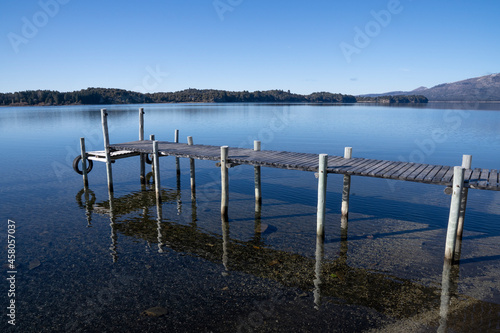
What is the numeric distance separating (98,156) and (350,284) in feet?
58.3

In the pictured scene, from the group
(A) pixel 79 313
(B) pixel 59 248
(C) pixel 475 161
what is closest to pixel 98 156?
(B) pixel 59 248

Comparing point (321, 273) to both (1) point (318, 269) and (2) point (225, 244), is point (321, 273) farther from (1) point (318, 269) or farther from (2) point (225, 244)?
(2) point (225, 244)

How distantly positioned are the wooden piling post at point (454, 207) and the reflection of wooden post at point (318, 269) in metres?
4.10

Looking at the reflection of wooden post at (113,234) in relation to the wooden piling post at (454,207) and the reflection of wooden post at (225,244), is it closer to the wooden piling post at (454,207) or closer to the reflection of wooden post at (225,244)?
the reflection of wooden post at (225,244)

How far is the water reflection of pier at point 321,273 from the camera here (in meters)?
8.56

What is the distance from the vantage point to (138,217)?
16.2 meters

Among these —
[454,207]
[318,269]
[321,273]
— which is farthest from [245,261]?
[454,207]

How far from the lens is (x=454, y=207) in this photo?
1042 centimetres

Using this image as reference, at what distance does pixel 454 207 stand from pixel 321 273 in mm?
4641

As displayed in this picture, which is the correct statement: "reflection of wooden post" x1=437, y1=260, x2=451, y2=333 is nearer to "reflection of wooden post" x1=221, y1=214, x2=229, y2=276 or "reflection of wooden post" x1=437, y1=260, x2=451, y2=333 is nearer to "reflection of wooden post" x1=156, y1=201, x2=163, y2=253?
"reflection of wooden post" x1=221, y1=214, x2=229, y2=276

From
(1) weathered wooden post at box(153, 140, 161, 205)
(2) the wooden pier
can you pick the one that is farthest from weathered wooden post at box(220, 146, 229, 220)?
(1) weathered wooden post at box(153, 140, 161, 205)

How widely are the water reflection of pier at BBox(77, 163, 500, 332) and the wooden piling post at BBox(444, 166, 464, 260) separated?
56 cm

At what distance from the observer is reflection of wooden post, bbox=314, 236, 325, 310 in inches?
365

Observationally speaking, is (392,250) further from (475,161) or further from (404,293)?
(475,161)
